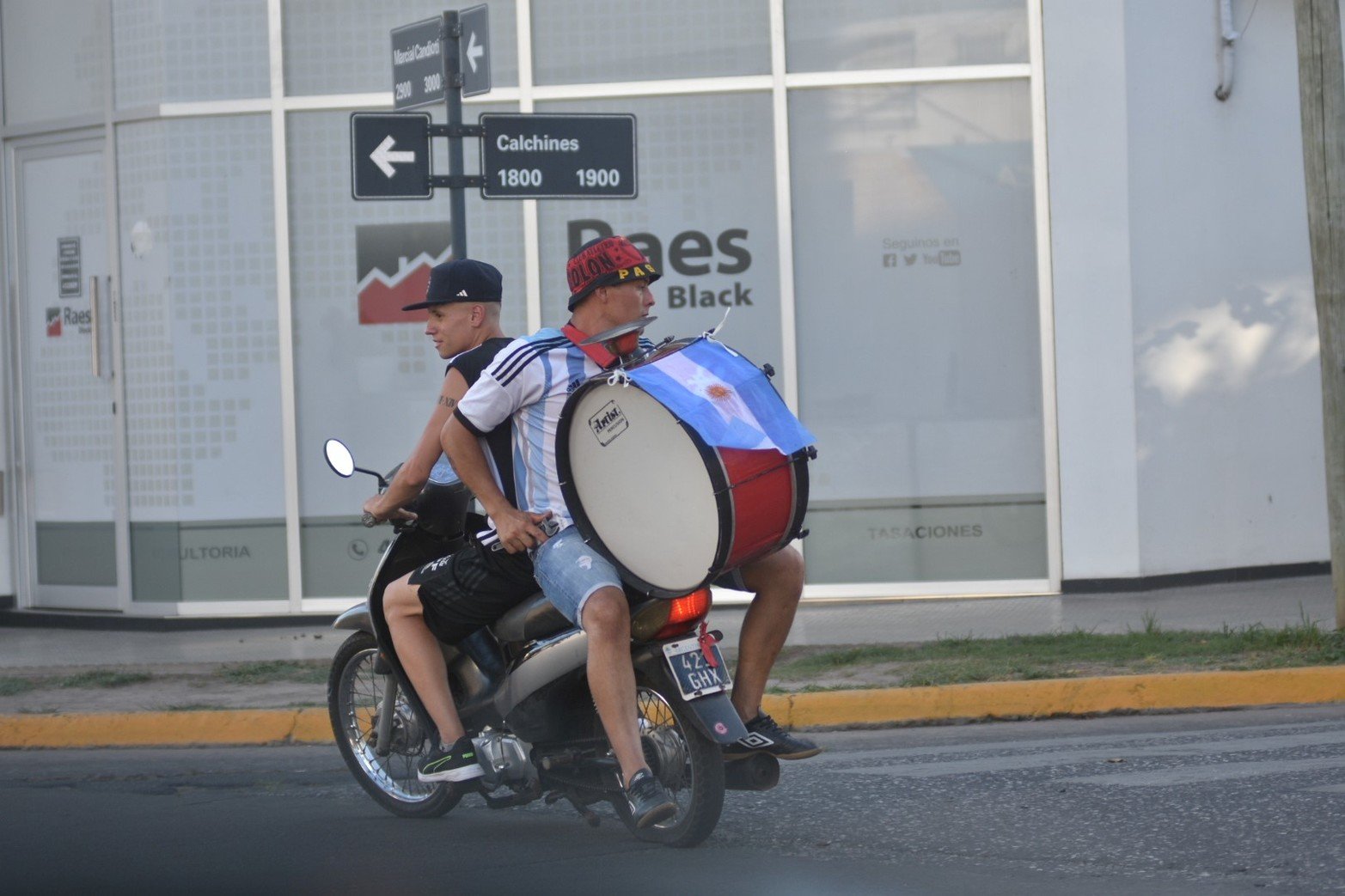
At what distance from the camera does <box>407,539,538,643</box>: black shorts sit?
211 inches

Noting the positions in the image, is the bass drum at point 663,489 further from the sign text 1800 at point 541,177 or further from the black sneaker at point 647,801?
the sign text 1800 at point 541,177

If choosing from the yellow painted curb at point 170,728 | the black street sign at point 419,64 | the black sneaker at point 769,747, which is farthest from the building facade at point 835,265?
the black sneaker at point 769,747

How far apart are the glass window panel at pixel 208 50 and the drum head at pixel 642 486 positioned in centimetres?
723

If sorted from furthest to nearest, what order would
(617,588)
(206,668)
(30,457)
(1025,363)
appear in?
(30,457)
(1025,363)
(206,668)
(617,588)

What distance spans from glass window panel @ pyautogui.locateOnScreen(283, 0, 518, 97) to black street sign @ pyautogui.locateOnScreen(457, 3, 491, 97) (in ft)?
11.4

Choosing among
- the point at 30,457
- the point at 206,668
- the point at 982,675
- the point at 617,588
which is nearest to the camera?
the point at 617,588

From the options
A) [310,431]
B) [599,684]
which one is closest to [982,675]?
[599,684]

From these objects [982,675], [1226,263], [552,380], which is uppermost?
[1226,263]

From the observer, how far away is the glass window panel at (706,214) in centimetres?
1145

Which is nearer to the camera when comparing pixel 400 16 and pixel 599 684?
pixel 599 684

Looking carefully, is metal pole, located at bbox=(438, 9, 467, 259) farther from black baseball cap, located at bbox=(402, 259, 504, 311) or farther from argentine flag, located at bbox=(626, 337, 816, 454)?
argentine flag, located at bbox=(626, 337, 816, 454)

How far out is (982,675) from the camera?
26.3ft

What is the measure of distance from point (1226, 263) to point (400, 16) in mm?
5447

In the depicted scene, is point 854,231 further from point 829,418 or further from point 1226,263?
point 1226,263
